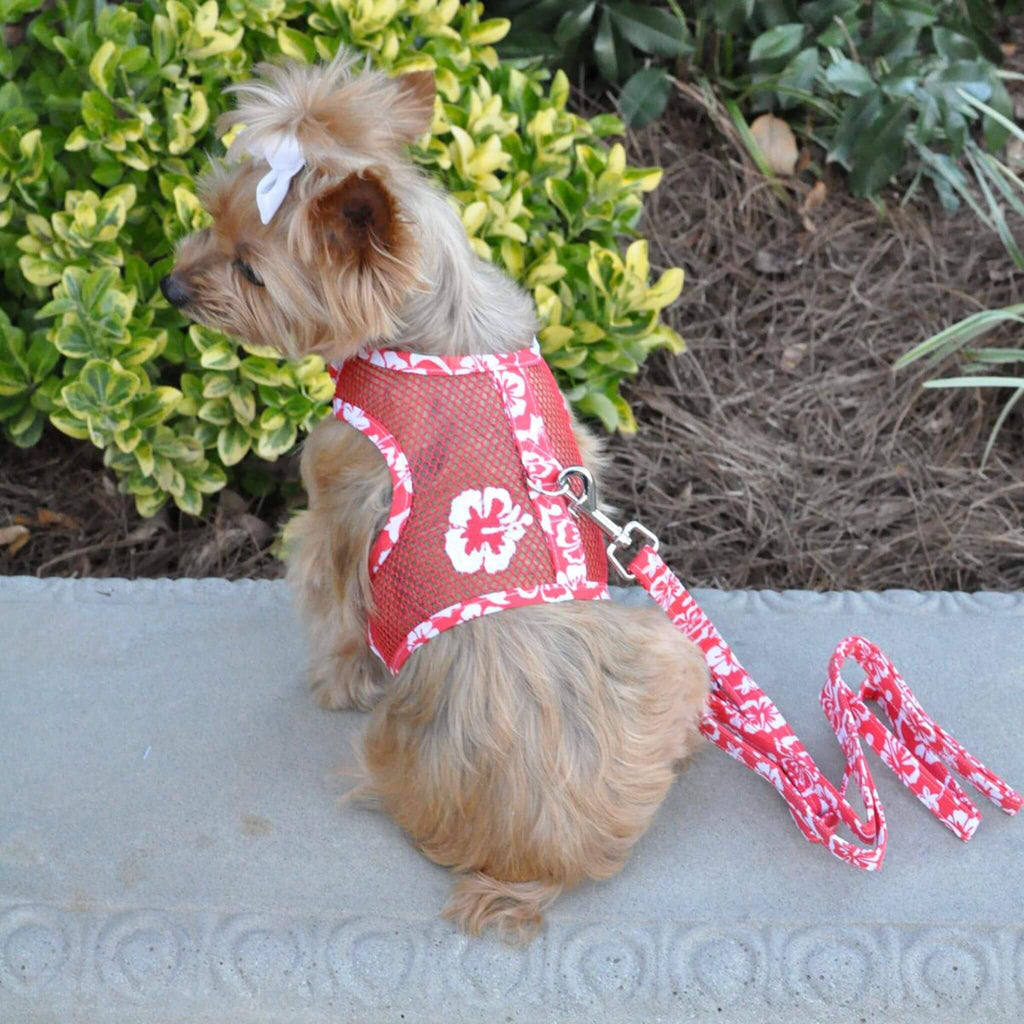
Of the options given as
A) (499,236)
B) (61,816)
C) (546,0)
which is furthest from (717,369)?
(61,816)

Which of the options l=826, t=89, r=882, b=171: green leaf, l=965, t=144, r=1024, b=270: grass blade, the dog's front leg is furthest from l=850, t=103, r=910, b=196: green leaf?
the dog's front leg

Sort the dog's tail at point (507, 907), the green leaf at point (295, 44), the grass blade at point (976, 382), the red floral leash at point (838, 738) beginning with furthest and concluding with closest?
the grass blade at point (976, 382), the green leaf at point (295, 44), the red floral leash at point (838, 738), the dog's tail at point (507, 907)

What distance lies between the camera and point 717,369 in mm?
4016

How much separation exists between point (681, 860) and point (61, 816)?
4.14 feet

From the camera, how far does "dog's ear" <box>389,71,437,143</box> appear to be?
2.22 metres

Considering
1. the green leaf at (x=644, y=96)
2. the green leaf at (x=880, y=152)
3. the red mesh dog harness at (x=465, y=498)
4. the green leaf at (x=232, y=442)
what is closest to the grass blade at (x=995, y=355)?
the green leaf at (x=880, y=152)

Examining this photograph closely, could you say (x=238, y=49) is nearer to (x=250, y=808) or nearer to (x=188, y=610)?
(x=188, y=610)

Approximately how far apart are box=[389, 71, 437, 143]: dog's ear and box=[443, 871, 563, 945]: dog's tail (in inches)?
56.8

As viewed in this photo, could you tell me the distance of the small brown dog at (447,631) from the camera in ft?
6.49

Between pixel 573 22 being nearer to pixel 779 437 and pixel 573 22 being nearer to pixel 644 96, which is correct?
pixel 644 96

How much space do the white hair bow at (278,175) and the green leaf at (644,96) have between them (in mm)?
2393

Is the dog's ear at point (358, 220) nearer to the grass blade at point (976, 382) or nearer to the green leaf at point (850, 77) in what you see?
the grass blade at point (976, 382)

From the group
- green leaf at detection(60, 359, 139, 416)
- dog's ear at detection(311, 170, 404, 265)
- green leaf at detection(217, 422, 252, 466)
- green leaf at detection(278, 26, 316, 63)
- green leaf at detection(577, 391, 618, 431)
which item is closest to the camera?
dog's ear at detection(311, 170, 404, 265)

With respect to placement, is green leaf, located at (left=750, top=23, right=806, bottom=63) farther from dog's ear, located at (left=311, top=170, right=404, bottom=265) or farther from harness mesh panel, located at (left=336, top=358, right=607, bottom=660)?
dog's ear, located at (left=311, top=170, right=404, bottom=265)
